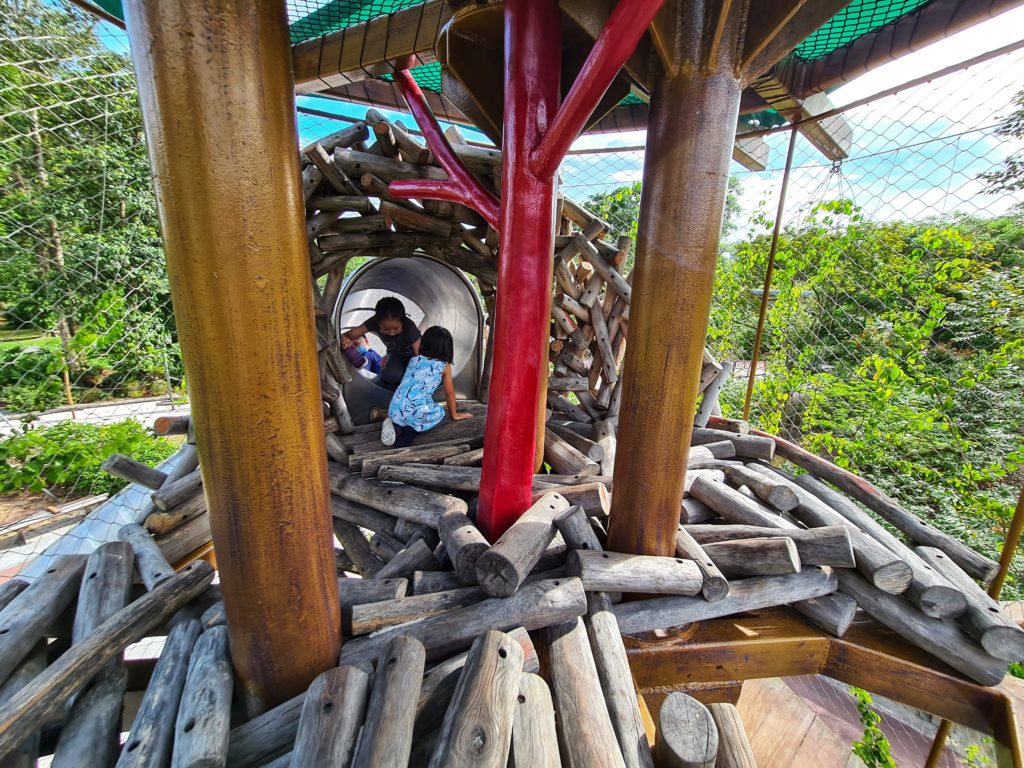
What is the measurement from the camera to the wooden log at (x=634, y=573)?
1.72 m

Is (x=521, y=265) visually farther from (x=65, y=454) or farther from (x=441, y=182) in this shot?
(x=65, y=454)

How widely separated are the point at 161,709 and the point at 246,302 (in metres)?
1.18

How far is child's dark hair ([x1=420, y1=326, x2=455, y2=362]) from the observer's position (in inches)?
139

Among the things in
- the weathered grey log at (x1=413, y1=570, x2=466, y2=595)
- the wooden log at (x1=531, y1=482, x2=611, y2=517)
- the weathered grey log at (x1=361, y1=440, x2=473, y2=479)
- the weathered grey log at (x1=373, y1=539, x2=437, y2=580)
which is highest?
the wooden log at (x1=531, y1=482, x2=611, y2=517)

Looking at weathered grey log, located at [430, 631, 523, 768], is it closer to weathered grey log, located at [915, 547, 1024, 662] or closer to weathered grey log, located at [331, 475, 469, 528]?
weathered grey log, located at [331, 475, 469, 528]

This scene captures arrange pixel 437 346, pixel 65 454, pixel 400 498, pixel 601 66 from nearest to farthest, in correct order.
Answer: pixel 601 66 < pixel 400 498 < pixel 437 346 < pixel 65 454

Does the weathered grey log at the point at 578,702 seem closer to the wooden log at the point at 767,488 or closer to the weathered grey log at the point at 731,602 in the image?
the weathered grey log at the point at 731,602

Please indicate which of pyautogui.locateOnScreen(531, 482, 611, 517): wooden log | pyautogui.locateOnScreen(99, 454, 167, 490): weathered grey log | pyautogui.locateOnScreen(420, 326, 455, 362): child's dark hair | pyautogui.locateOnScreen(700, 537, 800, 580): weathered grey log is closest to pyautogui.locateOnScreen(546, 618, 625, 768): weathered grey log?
pyautogui.locateOnScreen(531, 482, 611, 517): wooden log

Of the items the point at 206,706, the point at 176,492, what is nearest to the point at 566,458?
the point at 206,706

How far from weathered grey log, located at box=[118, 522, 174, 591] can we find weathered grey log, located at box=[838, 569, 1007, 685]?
114 inches

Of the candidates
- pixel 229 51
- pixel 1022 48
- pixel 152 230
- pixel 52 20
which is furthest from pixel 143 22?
pixel 152 230

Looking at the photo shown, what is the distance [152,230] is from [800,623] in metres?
11.4

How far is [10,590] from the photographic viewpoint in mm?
1759

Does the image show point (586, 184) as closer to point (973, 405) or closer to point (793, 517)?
point (793, 517)
